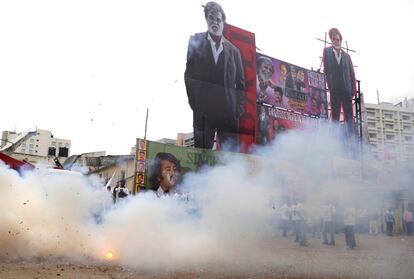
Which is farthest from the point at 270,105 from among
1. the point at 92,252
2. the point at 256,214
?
the point at 92,252

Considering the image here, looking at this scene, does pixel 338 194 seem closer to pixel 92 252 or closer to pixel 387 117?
pixel 92 252

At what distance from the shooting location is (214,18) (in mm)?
21500

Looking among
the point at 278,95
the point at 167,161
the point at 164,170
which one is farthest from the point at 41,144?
the point at 164,170

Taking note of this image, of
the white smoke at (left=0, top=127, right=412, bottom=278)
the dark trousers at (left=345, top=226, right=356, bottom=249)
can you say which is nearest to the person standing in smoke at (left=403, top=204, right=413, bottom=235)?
the dark trousers at (left=345, top=226, right=356, bottom=249)

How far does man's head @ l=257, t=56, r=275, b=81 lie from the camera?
77.2 feet

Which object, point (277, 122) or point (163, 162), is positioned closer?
point (163, 162)

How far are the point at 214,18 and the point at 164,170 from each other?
8876 mm

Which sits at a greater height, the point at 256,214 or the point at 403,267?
the point at 256,214

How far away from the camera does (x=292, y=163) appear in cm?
1719

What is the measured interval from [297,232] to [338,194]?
6.95 feet

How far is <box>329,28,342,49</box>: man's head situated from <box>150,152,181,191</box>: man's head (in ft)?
51.8

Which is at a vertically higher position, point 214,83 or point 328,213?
point 214,83

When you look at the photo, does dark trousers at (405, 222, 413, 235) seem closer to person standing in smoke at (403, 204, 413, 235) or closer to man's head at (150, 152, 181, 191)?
person standing in smoke at (403, 204, 413, 235)

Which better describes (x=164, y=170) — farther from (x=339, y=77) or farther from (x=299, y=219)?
(x=339, y=77)
